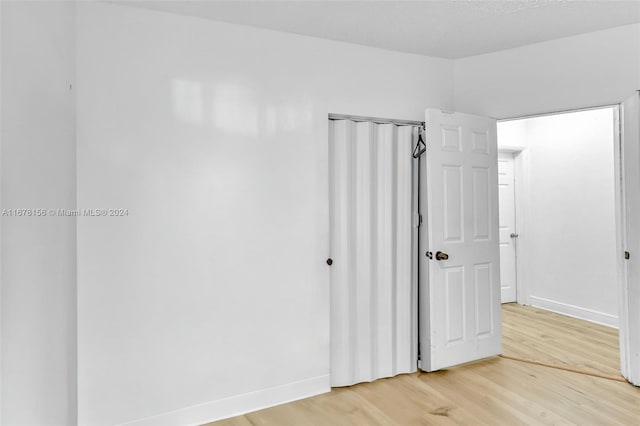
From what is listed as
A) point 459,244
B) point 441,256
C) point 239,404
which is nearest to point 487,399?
point 441,256

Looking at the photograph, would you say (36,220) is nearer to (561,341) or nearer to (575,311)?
(561,341)

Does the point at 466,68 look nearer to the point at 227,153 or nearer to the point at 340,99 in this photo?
the point at 340,99

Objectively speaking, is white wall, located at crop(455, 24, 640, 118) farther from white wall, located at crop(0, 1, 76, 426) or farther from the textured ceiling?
white wall, located at crop(0, 1, 76, 426)

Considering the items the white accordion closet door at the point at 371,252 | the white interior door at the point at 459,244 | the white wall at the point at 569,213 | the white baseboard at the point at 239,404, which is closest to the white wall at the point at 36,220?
the white baseboard at the point at 239,404

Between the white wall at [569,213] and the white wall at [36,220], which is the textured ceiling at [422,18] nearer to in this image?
the white wall at [36,220]

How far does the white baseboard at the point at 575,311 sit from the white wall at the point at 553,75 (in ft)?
8.35

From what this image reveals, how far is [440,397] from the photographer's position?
266 cm

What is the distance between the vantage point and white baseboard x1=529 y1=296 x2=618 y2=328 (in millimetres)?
4090

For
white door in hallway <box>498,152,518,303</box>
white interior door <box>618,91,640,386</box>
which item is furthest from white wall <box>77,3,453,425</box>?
white door in hallway <box>498,152,518,303</box>

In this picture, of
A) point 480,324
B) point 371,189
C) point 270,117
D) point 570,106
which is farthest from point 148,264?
point 570,106

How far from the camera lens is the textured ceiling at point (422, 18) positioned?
2352 millimetres

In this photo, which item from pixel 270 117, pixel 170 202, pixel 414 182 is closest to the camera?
pixel 170 202

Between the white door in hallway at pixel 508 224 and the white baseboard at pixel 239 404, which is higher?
the white door in hallway at pixel 508 224

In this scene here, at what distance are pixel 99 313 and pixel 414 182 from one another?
242 centimetres
